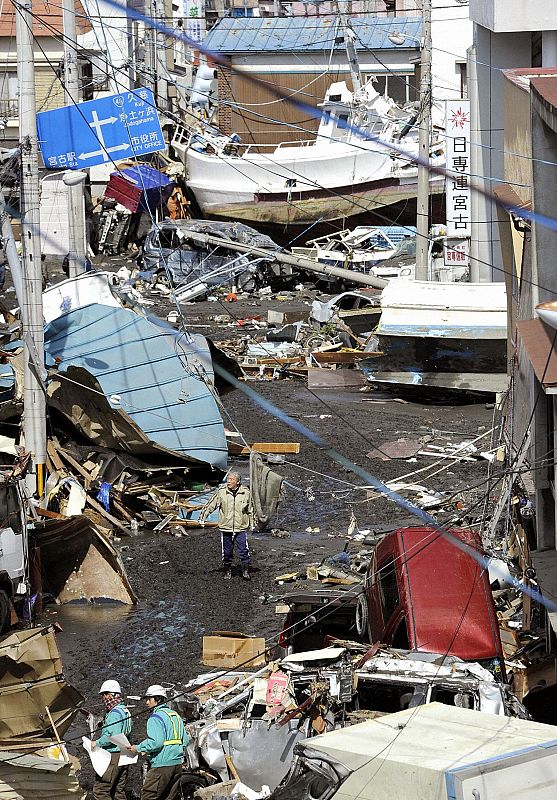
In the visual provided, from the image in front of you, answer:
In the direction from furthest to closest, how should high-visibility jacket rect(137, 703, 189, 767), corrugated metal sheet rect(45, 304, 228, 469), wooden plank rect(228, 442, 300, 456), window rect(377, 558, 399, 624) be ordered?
wooden plank rect(228, 442, 300, 456) < corrugated metal sheet rect(45, 304, 228, 469) < window rect(377, 558, 399, 624) < high-visibility jacket rect(137, 703, 189, 767)

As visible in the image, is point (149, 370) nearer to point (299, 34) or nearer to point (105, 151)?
point (105, 151)

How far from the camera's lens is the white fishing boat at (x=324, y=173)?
36781mm

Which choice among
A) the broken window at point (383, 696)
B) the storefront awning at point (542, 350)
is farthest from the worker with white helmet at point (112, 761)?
the storefront awning at point (542, 350)

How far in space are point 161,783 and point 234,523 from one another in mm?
5653

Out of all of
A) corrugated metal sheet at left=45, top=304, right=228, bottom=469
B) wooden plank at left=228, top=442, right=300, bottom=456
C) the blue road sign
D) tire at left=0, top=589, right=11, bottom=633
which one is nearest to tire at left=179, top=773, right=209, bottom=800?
tire at left=0, top=589, right=11, bottom=633

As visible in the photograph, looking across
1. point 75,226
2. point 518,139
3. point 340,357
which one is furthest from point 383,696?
point 340,357

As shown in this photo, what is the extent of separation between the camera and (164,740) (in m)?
8.08

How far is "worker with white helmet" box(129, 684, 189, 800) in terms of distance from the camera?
8.06 m

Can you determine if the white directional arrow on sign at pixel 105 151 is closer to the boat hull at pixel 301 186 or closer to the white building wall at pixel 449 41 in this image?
the boat hull at pixel 301 186

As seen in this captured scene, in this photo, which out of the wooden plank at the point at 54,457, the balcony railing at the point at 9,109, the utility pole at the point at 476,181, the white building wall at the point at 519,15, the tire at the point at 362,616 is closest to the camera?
the tire at the point at 362,616

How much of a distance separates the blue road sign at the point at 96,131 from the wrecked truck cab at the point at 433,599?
690 cm

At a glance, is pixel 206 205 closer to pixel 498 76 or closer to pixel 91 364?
pixel 498 76

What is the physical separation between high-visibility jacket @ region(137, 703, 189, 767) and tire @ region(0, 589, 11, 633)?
12.7ft

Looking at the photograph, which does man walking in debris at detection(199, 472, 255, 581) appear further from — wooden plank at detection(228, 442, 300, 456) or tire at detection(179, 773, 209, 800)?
tire at detection(179, 773, 209, 800)
